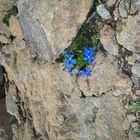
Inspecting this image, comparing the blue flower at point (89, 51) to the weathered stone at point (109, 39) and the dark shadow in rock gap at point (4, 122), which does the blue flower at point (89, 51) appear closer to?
the weathered stone at point (109, 39)

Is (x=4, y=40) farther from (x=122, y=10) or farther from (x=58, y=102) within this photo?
(x=122, y=10)

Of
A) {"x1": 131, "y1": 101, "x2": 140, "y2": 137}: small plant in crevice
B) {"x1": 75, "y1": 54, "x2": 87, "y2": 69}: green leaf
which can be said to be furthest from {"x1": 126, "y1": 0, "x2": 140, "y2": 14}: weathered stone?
{"x1": 131, "y1": 101, "x2": 140, "y2": 137}: small plant in crevice

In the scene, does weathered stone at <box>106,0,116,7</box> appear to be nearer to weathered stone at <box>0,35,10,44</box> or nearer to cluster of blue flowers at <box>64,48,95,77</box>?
cluster of blue flowers at <box>64,48,95,77</box>

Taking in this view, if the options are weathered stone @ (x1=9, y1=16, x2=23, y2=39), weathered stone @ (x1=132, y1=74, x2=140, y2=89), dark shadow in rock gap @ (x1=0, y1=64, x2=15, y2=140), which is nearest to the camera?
weathered stone @ (x1=132, y1=74, x2=140, y2=89)

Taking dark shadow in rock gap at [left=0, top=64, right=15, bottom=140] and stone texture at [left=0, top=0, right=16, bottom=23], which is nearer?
stone texture at [left=0, top=0, right=16, bottom=23]

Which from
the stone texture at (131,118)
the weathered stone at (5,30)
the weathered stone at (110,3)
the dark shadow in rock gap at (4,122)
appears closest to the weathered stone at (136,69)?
the stone texture at (131,118)

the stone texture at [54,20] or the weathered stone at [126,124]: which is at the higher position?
the stone texture at [54,20]

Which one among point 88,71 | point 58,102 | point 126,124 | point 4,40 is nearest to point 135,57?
point 88,71

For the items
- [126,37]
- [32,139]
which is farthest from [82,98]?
[32,139]
